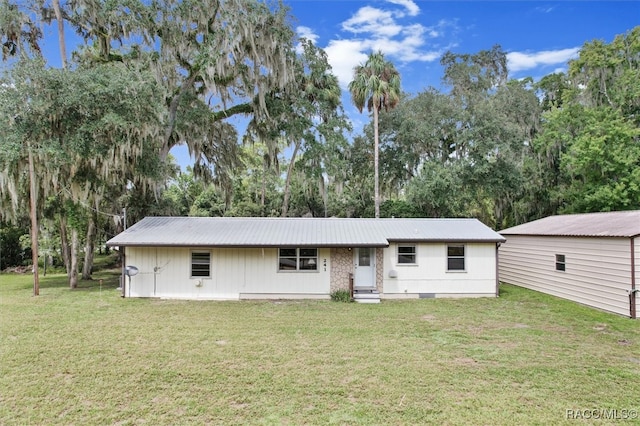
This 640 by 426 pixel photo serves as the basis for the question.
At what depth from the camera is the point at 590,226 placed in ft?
36.2

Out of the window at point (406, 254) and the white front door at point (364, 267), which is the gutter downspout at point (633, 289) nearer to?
the window at point (406, 254)

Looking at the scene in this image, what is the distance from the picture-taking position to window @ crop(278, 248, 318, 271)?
11.6 m

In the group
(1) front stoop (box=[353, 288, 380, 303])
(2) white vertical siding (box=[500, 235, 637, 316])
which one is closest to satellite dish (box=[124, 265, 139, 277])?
(1) front stoop (box=[353, 288, 380, 303])

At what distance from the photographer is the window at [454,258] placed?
38.9ft

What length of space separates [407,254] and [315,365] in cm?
677

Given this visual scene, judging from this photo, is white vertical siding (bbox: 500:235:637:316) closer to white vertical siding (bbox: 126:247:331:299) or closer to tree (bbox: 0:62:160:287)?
white vertical siding (bbox: 126:247:331:299)

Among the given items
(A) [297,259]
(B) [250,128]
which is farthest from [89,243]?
(A) [297,259]

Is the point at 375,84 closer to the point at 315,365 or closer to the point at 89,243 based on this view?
the point at 89,243

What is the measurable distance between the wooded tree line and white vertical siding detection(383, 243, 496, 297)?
303 inches

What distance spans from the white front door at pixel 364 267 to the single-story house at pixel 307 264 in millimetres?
31

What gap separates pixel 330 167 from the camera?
18.3 m

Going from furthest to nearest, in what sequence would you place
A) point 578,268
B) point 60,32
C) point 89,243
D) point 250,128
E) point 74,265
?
point 250,128
point 89,243
point 60,32
point 74,265
point 578,268

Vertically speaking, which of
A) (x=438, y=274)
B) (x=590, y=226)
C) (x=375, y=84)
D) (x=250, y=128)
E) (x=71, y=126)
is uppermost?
(x=375, y=84)

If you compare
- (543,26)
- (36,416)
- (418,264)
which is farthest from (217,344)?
(543,26)
